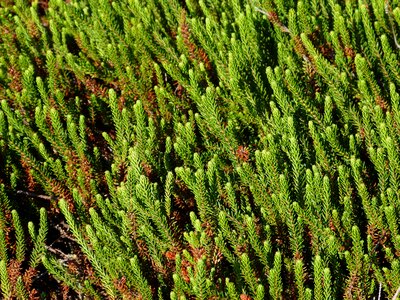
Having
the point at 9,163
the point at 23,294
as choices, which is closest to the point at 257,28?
the point at 9,163

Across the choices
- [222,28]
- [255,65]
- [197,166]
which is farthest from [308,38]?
[197,166]

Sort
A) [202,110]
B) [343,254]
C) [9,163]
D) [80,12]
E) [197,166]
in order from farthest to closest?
1. [80,12]
2. [9,163]
3. [202,110]
4. [197,166]
5. [343,254]

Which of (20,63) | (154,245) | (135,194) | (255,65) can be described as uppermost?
(20,63)

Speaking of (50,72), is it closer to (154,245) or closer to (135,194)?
(135,194)

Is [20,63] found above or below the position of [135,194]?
above

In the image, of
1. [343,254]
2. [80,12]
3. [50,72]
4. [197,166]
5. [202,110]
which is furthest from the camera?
[80,12]

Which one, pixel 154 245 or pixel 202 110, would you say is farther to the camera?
pixel 202 110
